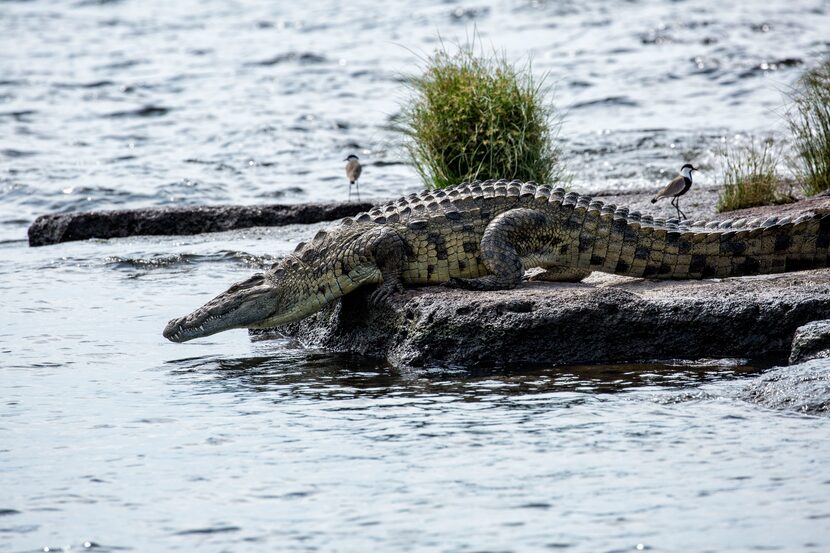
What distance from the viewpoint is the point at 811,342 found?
6.40 metres

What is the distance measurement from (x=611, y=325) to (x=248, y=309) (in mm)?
2270

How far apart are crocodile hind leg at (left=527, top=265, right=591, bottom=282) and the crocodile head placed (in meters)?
1.48

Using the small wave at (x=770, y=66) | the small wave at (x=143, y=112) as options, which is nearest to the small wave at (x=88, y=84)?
the small wave at (x=143, y=112)

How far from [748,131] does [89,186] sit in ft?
28.7

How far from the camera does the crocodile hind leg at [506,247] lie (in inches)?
303

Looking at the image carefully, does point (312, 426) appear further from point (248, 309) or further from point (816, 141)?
point (816, 141)

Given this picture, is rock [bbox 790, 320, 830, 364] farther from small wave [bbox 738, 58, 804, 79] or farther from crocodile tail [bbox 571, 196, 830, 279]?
small wave [bbox 738, 58, 804, 79]

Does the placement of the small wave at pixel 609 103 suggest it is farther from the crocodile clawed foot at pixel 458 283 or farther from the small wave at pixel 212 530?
the small wave at pixel 212 530

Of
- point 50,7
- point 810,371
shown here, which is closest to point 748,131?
point 810,371

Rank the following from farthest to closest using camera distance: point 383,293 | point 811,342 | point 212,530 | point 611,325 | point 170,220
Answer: point 170,220
point 383,293
point 611,325
point 811,342
point 212,530

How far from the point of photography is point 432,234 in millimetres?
7812

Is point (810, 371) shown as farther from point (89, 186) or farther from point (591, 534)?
point (89, 186)

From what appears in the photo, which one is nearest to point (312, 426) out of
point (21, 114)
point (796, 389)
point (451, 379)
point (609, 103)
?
point (451, 379)

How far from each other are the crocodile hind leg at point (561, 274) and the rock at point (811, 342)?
1809 millimetres
